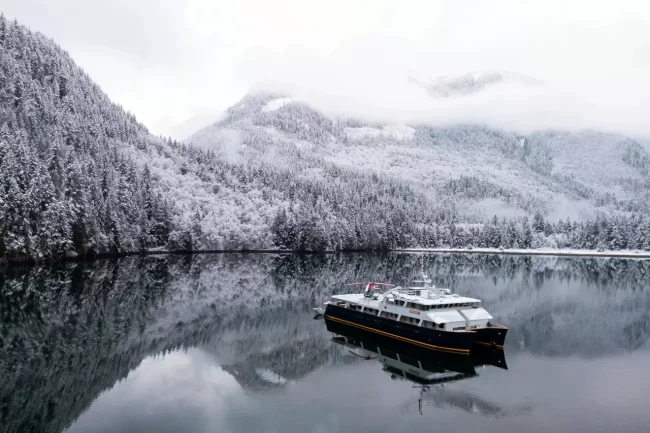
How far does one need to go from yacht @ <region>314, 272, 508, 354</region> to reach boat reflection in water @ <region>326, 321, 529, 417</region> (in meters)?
0.91

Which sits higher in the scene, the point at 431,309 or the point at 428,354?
the point at 431,309

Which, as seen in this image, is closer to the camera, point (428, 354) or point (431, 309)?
point (428, 354)

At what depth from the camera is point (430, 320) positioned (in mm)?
52781

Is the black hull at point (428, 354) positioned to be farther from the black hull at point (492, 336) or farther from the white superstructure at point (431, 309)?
the white superstructure at point (431, 309)

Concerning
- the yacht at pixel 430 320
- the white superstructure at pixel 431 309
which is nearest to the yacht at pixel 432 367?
the yacht at pixel 430 320

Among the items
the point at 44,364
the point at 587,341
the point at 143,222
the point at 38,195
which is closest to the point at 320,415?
the point at 44,364

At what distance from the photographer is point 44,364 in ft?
145

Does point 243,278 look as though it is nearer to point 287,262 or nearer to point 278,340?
point 287,262

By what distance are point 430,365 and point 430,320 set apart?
562cm

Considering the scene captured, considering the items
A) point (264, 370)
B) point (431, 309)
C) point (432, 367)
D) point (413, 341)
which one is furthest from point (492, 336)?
point (264, 370)

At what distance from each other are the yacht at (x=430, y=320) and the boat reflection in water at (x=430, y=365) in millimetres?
907

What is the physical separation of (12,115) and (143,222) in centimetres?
4826

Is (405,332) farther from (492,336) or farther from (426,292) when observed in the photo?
(492,336)

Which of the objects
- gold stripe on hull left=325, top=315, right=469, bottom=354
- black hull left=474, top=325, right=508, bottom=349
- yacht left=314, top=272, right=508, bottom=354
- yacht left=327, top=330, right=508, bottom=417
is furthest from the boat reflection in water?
yacht left=314, top=272, right=508, bottom=354
